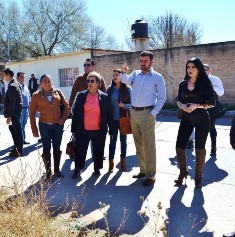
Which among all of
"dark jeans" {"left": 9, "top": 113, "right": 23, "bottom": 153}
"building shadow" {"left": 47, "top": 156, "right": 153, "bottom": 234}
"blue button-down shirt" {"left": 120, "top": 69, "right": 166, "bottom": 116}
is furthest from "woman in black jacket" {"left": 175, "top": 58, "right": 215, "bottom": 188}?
"dark jeans" {"left": 9, "top": 113, "right": 23, "bottom": 153}

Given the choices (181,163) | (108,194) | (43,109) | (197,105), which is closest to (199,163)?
(181,163)

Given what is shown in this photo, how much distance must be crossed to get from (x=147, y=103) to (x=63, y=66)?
16530mm

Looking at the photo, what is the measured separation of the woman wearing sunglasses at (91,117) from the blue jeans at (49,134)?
10.0 inches

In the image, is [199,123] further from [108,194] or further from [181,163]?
[108,194]

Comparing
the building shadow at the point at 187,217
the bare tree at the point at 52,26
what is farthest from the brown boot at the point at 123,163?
the bare tree at the point at 52,26

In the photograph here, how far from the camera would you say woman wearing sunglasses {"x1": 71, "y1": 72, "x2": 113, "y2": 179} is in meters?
5.39

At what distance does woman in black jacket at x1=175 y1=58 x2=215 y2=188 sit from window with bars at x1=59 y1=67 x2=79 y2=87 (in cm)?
1573

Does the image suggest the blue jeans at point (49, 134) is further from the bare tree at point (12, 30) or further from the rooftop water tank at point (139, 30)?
the bare tree at point (12, 30)

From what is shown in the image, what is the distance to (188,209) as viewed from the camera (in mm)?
4180

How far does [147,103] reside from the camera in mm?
4969

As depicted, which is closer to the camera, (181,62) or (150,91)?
(150,91)

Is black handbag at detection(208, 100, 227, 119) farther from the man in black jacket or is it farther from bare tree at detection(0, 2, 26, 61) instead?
bare tree at detection(0, 2, 26, 61)

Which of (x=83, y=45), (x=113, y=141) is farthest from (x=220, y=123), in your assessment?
(x=83, y=45)

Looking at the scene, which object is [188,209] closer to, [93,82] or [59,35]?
[93,82]
